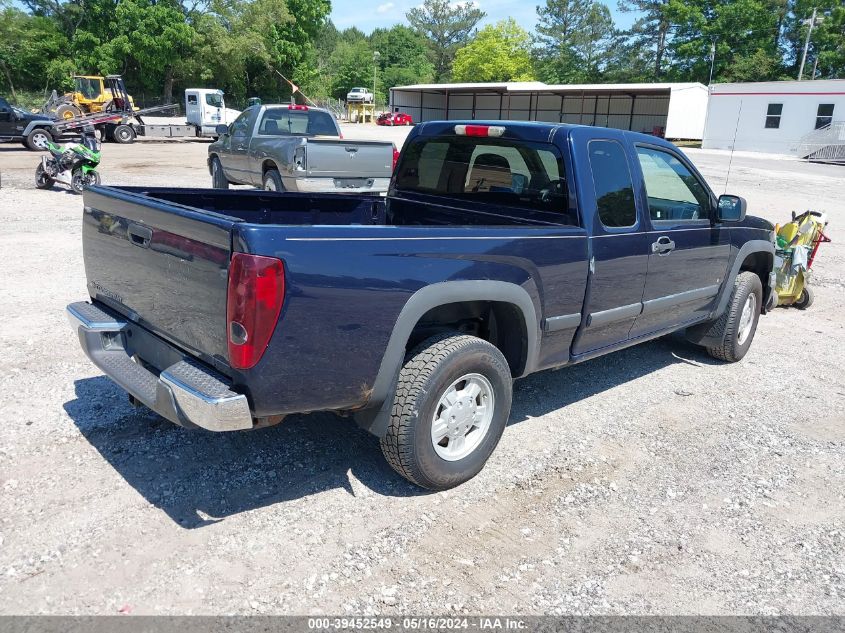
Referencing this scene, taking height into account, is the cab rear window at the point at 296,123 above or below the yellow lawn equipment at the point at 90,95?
below

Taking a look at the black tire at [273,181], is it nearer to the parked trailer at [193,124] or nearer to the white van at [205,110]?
the parked trailer at [193,124]

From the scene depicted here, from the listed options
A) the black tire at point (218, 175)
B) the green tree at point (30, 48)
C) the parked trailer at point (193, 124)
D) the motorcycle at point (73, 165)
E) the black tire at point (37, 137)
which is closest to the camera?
the motorcycle at point (73, 165)

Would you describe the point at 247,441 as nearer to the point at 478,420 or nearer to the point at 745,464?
the point at 478,420

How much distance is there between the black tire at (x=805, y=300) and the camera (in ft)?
25.7

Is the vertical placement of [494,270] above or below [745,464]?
above

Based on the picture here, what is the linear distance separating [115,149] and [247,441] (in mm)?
24621

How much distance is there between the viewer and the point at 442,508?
3557 millimetres

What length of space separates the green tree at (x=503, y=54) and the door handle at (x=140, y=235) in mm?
77614

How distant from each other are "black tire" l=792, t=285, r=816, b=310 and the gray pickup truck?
619 cm

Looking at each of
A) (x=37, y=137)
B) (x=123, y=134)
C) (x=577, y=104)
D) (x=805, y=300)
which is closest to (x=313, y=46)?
(x=577, y=104)

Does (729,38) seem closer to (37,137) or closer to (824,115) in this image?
(824,115)

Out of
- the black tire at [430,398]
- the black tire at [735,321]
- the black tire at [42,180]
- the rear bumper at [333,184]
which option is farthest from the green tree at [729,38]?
the black tire at [430,398]

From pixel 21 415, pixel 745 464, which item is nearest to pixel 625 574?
pixel 745 464

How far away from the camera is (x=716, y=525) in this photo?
11.6 ft
